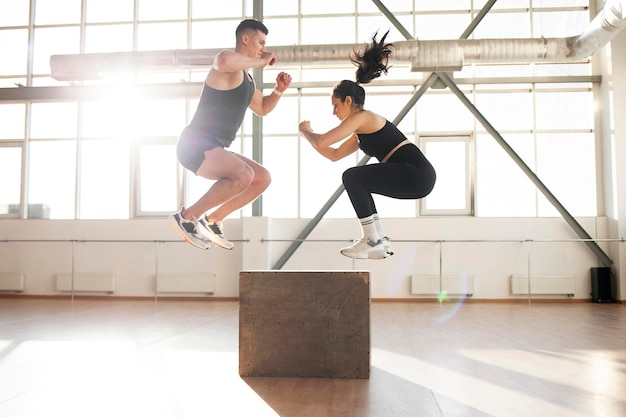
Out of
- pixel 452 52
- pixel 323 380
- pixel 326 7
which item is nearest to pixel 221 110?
pixel 323 380

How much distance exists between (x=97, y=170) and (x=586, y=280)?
1006cm

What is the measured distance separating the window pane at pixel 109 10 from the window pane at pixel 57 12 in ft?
0.98

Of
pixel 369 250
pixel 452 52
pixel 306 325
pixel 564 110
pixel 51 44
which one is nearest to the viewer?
pixel 369 250

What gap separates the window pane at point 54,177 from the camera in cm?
1184

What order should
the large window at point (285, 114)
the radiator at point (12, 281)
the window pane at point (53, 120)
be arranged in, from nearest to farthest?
the large window at point (285, 114) → the radiator at point (12, 281) → the window pane at point (53, 120)

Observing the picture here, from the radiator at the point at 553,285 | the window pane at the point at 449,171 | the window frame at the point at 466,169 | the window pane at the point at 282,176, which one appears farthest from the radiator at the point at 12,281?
the radiator at the point at 553,285

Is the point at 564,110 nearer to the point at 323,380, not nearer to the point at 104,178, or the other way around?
the point at 323,380

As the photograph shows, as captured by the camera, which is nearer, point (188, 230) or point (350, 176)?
point (188, 230)

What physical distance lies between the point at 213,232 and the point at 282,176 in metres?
7.92

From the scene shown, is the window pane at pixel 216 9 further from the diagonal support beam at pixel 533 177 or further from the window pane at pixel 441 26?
the diagonal support beam at pixel 533 177

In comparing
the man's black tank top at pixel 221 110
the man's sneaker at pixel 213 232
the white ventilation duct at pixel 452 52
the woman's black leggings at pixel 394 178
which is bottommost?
the man's sneaker at pixel 213 232

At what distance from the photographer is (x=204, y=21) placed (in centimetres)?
1177

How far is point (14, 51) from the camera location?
1228 centimetres

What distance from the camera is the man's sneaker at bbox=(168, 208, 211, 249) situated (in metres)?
3.24
